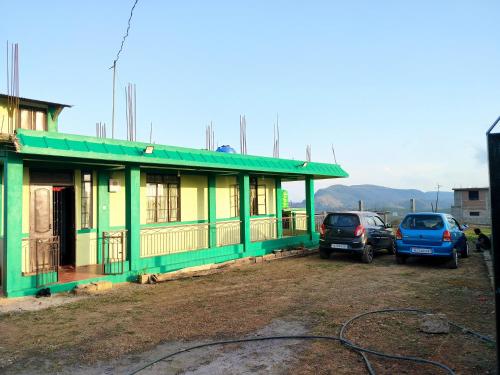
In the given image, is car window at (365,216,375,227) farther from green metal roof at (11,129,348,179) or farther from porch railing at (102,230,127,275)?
porch railing at (102,230,127,275)

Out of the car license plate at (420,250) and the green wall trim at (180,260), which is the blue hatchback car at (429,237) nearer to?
the car license plate at (420,250)

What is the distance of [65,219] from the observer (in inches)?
Result: 417

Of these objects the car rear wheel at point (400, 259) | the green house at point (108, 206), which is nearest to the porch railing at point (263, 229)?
the green house at point (108, 206)

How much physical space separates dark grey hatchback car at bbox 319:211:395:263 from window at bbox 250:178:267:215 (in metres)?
4.11

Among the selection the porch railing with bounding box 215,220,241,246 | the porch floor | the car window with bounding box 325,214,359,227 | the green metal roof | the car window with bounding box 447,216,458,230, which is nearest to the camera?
the green metal roof

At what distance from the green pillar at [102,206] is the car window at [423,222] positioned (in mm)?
9000

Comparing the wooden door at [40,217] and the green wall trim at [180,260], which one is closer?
the green wall trim at [180,260]

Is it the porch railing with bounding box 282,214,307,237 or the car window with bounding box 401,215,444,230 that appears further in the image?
the porch railing with bounding box 282,214,307,237

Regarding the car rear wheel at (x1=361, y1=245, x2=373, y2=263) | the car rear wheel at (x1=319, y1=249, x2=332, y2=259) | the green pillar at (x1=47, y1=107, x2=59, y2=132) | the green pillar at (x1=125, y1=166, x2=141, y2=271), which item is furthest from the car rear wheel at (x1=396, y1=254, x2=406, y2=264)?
the green pillar at (x1=47, y1=107, x2=59, y2=132)

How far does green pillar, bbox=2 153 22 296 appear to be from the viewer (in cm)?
769

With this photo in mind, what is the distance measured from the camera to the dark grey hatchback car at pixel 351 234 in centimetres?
1207

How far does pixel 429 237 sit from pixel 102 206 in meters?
9.64

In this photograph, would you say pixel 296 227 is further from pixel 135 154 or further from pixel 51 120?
pixel 51 120

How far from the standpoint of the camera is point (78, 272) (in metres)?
9.65
